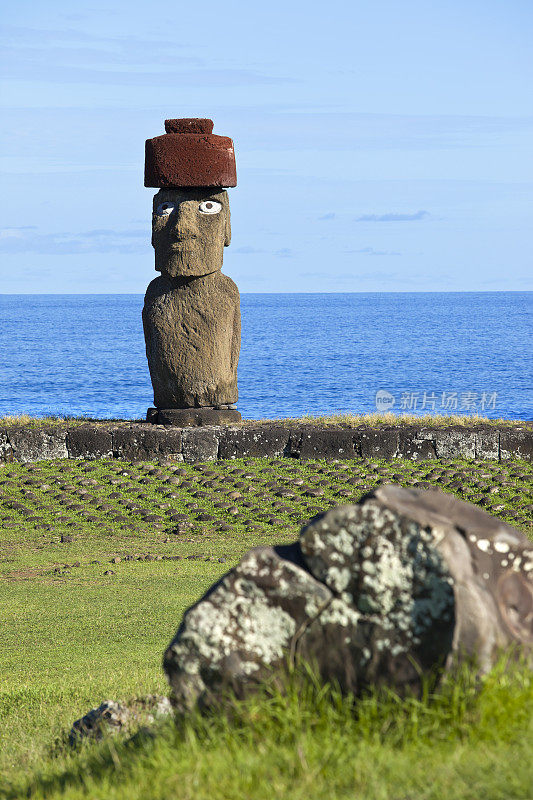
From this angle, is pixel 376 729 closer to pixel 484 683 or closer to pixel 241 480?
pixel 484 683

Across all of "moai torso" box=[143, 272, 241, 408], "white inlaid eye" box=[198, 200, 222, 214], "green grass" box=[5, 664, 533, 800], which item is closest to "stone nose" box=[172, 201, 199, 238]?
"white inlaid eye" box=[198, 200, 222, 214]

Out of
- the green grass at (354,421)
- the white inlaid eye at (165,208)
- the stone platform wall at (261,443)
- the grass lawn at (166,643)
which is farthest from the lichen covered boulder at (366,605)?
the white inlaid eye at (165,208)

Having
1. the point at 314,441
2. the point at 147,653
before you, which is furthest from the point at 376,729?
the point at 314,441

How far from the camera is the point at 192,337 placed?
48.2 ft

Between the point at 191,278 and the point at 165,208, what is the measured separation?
1129mm

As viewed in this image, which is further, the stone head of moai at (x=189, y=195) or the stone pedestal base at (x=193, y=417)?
the stone pedestal base at (x=193, y=417)

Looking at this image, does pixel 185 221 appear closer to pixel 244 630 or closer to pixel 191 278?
pixel 191 278

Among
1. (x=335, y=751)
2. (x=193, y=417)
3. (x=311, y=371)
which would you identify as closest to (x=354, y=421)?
(x=193, y=417)

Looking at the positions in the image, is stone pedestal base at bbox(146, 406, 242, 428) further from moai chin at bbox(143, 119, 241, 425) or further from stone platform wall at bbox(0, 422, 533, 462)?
stone platform wall at bbox(0, 422, 533, 462)

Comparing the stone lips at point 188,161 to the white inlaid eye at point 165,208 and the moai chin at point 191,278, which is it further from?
the white inlaid eye at point 165,208

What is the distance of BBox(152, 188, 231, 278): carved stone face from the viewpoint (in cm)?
1449

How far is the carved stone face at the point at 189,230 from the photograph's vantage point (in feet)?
47.5

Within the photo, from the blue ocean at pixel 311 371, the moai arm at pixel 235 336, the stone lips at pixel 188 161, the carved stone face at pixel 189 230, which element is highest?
the stone lips at pixel 188 161

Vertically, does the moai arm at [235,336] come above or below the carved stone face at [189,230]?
below
